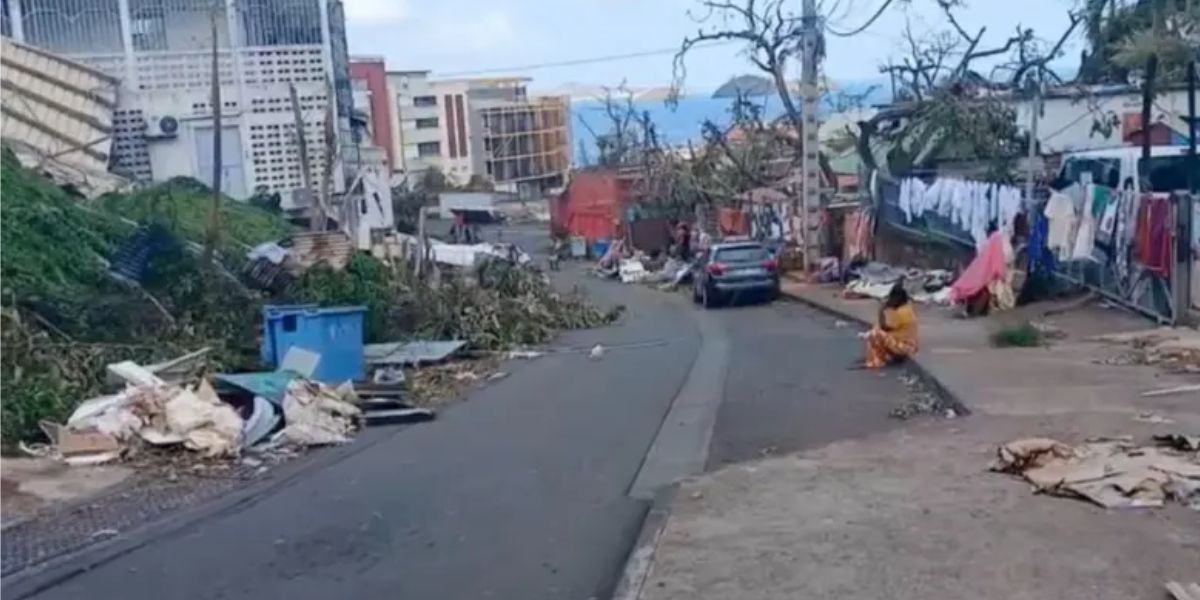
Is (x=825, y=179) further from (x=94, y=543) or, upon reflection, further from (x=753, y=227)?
(x=94, y=543)

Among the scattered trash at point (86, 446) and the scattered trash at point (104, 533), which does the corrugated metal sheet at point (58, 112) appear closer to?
the scattered trash at point (86, 446)

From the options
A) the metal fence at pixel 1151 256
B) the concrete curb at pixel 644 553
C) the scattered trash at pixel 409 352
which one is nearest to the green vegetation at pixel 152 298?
the scattered trash at pixel 409 352

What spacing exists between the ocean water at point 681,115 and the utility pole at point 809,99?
743cm

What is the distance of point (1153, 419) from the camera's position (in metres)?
11.9

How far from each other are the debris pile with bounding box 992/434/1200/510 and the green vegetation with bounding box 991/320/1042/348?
8188 millimetres

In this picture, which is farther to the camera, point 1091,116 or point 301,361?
point 1091,116

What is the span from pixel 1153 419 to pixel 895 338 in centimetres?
655

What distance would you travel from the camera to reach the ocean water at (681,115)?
5194 centimetres

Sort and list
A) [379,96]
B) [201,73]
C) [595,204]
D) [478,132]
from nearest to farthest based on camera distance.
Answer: [201,73] < [595,204] < [379,96] < [478,132]

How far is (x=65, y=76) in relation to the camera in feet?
93.2

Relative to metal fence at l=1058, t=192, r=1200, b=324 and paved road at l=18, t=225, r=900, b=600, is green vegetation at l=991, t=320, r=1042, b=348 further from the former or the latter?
paved road at l=18, t=225, r=900, b=600

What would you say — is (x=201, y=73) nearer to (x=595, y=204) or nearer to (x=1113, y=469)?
(x=1113, y=469)

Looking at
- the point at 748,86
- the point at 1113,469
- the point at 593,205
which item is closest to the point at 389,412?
the point at 1113,469

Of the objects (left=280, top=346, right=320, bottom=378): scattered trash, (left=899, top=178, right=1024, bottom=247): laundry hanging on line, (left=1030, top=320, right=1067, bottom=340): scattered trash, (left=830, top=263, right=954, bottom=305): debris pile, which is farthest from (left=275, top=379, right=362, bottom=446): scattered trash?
(left=899, top=178, right=1024, bottom=247): laundry hanging on line
